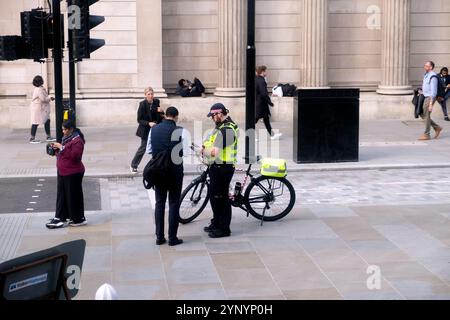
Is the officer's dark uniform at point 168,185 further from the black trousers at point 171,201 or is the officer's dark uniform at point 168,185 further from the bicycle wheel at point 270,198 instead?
the bicycle wheel at point 270,198

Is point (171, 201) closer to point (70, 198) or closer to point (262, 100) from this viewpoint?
point (70, 198)

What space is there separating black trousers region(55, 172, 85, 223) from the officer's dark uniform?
140 centimetres

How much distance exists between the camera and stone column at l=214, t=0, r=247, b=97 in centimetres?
2291

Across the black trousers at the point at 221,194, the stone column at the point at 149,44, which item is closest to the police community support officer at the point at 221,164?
the black trousers at the point at 221,194

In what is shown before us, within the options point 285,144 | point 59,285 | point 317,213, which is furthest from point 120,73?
point 59,285

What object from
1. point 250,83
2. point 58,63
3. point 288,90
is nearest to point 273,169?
point 58,63

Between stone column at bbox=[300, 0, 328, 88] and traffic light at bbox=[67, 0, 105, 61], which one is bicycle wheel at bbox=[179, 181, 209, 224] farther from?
stone column at bbox=[300, 0, 328, 88]

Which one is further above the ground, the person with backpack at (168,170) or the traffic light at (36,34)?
the traffic light at (36,34)

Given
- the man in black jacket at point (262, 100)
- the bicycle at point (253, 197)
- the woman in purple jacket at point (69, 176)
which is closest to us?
the woman in purple jacket at point (69, 176)

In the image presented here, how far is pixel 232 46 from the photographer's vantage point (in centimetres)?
2302

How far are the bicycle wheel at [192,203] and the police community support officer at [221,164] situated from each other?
0.65 meters

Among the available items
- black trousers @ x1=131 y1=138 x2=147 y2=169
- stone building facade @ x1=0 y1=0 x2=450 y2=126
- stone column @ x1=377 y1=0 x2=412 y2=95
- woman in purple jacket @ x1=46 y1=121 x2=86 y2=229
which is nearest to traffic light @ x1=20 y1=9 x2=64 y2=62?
woman in purple jacket @ x1=46 y1=121 x2=86 y2=229

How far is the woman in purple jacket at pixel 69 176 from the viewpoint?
37.4 feet
